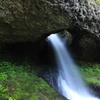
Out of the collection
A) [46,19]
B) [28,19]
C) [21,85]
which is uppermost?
[46,19]

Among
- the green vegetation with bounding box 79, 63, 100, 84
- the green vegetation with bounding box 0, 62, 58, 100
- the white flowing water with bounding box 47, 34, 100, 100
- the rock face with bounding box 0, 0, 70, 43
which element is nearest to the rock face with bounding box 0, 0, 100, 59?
the rock face with bounding box 0, 0, 70, 43

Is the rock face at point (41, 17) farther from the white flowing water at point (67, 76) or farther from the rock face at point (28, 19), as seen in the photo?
the white flowing water at point (67, 76)

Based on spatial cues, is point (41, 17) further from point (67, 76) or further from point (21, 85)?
point (67, 76)

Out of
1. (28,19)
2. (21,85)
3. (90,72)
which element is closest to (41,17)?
(28,19)

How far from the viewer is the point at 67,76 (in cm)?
1009

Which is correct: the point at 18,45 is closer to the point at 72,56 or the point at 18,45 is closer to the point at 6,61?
the point at 6,61

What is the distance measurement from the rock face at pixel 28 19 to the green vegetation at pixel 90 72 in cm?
318

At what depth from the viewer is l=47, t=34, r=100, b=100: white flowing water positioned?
8.87 meters

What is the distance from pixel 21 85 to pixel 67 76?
131 inches

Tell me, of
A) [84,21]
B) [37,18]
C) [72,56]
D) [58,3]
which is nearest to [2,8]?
[37,18]

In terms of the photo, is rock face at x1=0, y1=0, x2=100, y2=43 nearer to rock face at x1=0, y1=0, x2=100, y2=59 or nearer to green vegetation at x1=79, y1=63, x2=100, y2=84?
rock face at x1=0, y1=0, x2=100, y2=59

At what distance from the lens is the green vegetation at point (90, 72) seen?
31.9 ft

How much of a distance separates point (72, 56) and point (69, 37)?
1410 millimetres

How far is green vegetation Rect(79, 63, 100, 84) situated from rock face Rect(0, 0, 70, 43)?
3184 mm
